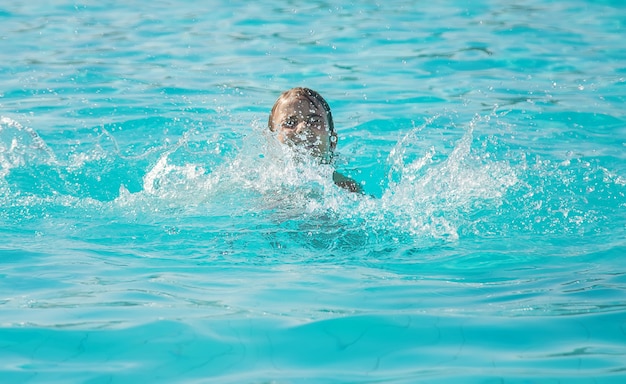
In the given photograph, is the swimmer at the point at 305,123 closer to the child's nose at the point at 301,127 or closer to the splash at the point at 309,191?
the child's nose at the point at 301,127

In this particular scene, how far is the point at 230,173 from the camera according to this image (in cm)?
552

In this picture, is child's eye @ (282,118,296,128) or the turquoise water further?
child's eye @ (282,118,296,128)

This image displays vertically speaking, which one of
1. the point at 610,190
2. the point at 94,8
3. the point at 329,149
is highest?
the point at 94,8

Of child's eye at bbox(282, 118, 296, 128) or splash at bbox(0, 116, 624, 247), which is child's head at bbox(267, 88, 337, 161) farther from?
Result: splash at bbox(0, 116, 624, 247)

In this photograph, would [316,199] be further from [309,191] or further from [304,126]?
[304,126]

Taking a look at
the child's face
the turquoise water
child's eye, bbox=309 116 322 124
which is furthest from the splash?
child's eye, bbox=309 116 322 124

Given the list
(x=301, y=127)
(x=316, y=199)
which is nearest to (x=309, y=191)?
(x=316, y=199)

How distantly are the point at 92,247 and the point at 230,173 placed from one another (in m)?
1.51

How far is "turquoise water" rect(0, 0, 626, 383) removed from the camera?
9.51 feet

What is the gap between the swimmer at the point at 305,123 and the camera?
5.29 m

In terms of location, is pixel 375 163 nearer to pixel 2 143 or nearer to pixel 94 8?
pixel 2 143

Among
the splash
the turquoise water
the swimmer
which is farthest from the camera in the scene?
the swimmer

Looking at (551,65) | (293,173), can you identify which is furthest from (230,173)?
(551,65)

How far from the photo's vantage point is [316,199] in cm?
490
